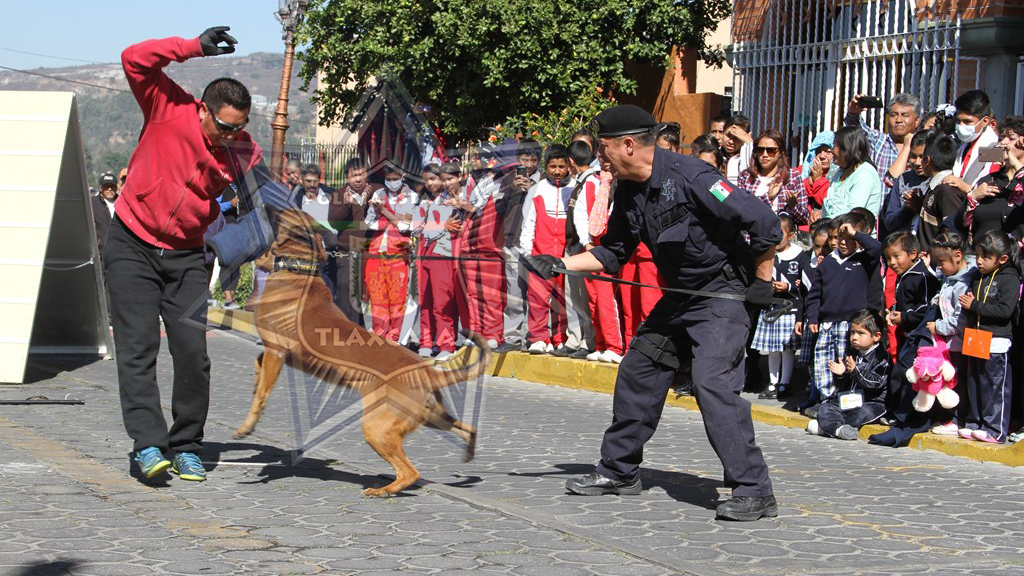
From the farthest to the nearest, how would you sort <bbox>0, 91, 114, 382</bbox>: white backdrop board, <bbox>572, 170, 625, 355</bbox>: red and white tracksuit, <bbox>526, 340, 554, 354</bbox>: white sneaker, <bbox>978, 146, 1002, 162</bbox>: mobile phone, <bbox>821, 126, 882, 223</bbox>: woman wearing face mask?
<bbox>526, 340, 554, 354</bbox>: white sneaker, <bbox>572, 170, 625, 355</bbox>: red and white tracksuit, <bbox>0, 91, 114, 382</bbox>: white backdrop board, <bbox>821, 126, 882, 223</bbox>: woman wearing face mask, <bbox>978, 146, 1002, 162</bbox>: mobile phone

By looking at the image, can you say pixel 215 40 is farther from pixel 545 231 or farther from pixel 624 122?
pixel 545 231

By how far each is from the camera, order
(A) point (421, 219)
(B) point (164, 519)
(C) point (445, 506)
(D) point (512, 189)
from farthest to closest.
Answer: (D) point (512, 189) → (A) point (421, 219) → (C) point (445, 506) → (B) point (164, 519)

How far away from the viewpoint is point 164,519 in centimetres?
582

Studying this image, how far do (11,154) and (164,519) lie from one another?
254 inches

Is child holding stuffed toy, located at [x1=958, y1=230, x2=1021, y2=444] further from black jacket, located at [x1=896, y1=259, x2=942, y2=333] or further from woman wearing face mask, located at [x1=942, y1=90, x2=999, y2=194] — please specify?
woman wearing face mask, located at [x1=942, y1=90, x2=999, y2=194]

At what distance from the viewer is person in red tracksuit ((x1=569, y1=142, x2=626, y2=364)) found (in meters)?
11.2

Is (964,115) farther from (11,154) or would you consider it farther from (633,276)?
(11,154)

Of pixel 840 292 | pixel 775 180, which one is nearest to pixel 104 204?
pixel 775 180

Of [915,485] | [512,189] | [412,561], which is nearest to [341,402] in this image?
[412,561]

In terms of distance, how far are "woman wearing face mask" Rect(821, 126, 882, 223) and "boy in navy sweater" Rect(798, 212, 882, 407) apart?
1.91ft

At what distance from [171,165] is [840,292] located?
5.30 m

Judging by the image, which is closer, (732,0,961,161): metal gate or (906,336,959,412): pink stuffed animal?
(906,336,959,412): pink stuffed animal

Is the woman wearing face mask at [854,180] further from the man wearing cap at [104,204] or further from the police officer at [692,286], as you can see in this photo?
the man wearing cap at [104,204]

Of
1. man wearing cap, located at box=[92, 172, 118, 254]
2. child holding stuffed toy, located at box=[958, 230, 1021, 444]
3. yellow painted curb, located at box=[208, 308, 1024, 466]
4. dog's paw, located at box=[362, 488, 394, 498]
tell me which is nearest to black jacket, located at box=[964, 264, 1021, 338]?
child holding stuffed toy, located at box=[958, 230, 1021, 444]
